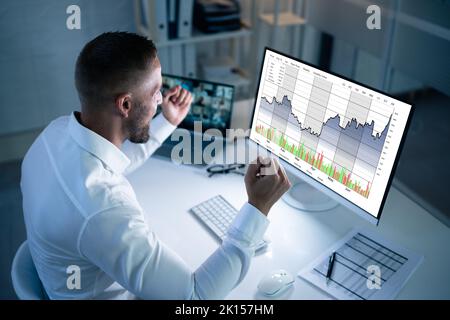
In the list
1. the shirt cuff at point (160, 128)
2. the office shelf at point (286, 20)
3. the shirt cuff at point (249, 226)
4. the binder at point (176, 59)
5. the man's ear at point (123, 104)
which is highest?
the office shelf at point (286, 20)

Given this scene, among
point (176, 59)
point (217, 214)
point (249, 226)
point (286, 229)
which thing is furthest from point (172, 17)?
point (249, 226)

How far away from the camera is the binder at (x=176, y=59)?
97.9 inches

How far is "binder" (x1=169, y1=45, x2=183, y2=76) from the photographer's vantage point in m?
2.49

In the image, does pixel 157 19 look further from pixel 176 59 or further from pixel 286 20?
pixel 286 20

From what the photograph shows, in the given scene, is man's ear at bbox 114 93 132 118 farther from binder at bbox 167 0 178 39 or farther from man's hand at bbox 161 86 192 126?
binder at bbox 167 0 178 39

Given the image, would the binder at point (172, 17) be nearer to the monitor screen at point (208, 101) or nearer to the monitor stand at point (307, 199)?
the monitor screen at point (208, 101)

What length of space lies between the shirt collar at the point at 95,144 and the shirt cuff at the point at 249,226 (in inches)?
14.0

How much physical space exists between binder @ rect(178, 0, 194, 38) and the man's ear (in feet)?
4.17

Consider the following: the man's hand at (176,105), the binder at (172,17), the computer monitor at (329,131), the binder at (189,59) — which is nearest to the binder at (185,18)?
the binder at (172,17)

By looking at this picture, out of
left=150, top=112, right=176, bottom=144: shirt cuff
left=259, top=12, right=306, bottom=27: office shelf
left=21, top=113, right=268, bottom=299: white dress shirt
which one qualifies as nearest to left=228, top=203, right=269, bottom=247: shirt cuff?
left=21, top=113, right=268, bottom=299: white dress shirt

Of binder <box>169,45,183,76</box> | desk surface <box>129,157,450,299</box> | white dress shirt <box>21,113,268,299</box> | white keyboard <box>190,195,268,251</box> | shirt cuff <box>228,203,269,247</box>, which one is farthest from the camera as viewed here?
binder <box>169,45,183,76</box>

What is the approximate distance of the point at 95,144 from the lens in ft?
3.78
